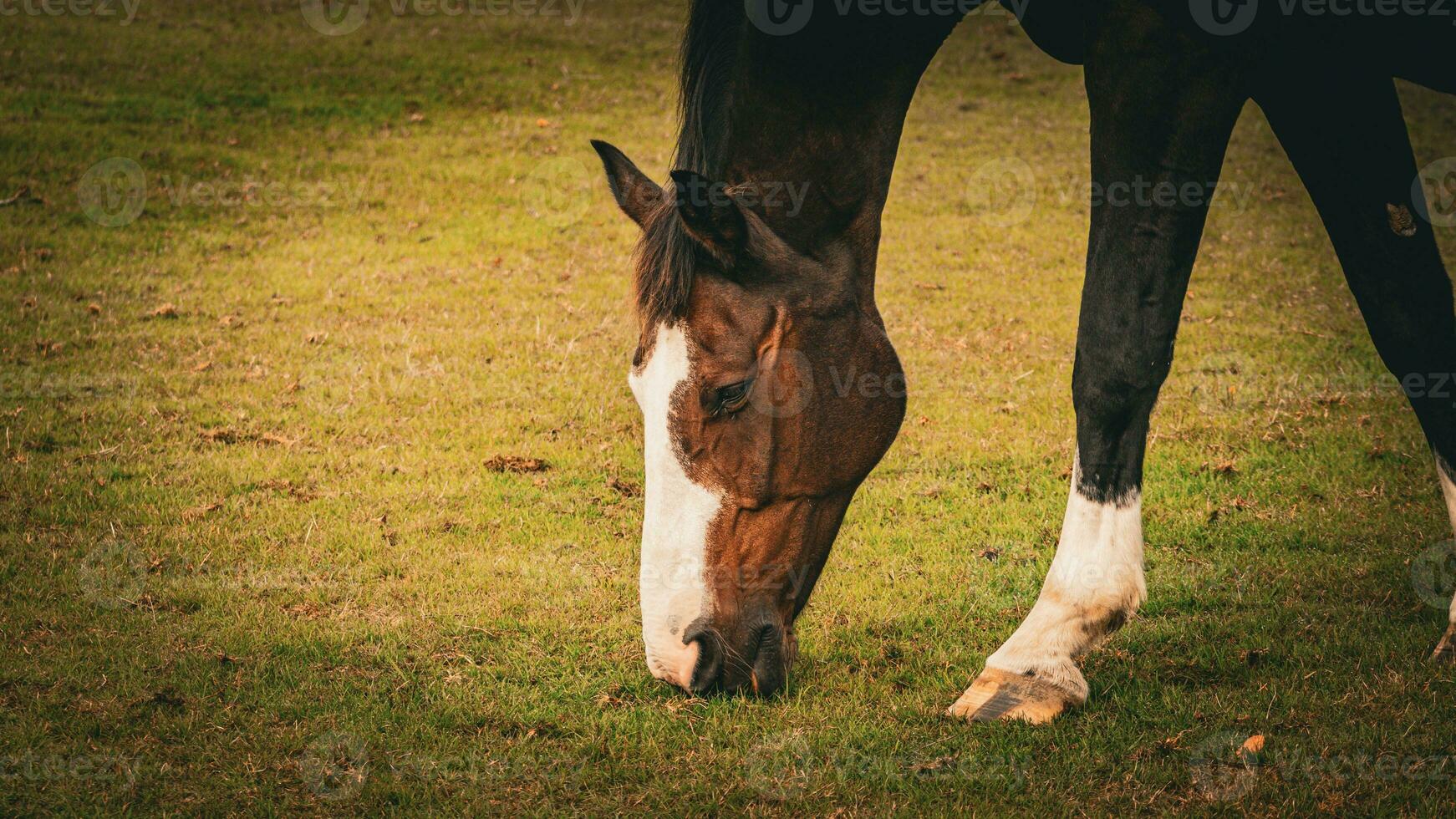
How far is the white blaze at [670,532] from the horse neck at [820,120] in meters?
0.59

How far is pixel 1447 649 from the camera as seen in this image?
13.2 ft

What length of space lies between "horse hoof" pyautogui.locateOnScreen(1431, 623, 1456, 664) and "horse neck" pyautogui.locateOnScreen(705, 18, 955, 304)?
251cm

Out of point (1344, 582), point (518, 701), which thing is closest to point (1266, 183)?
point (1344, 582)

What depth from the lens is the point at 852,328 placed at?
361 cm

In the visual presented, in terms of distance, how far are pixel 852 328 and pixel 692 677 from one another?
3.90ft

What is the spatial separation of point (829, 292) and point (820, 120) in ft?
1.75

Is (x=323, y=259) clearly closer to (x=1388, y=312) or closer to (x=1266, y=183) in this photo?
(x=1388, y=312)
